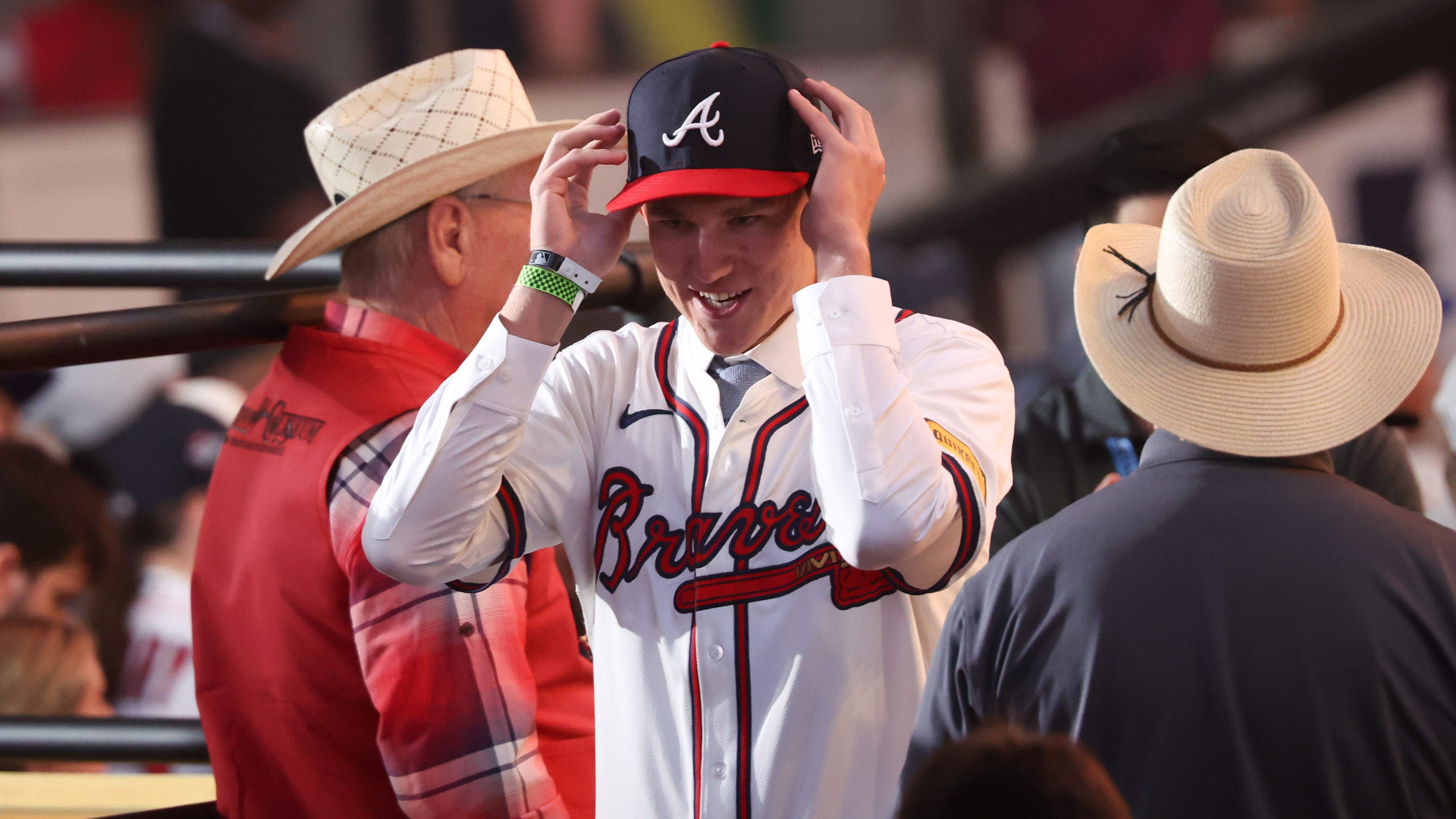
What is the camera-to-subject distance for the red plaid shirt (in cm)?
158

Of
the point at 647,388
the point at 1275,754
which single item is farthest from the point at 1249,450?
the point at 647,388

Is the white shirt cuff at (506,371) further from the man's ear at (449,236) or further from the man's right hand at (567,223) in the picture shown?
the man's ear at (449,236)

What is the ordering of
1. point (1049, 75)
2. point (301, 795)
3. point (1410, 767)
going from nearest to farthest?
point (1410, 767) → point (301, 795) → point (1049, 75)

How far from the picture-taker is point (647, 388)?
1610 mm

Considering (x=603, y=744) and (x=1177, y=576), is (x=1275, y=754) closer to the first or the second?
(x=1177, y=576)

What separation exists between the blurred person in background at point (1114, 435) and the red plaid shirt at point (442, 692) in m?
0.82

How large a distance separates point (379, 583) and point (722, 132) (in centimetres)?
61

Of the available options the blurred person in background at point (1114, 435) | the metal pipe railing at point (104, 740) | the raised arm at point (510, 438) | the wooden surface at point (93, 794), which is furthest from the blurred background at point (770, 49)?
the raised arm at point (510, 438)

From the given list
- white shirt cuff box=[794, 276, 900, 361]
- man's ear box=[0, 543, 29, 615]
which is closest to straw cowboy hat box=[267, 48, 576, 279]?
white shirt cuff box=[794, 276, 900, 361]

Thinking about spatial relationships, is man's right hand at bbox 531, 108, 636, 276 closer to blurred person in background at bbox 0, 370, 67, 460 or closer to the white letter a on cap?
the white letter a on cap

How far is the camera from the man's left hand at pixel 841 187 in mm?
1441

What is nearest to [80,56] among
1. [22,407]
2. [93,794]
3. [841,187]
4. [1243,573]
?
[22,407]

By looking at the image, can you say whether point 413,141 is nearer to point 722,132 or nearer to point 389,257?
point 389,257

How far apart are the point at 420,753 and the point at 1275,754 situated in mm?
870
